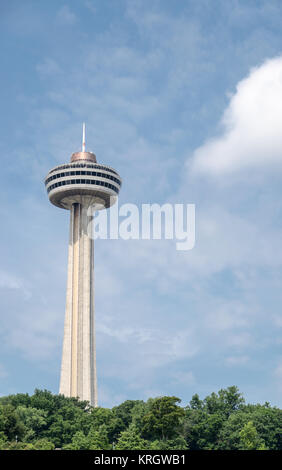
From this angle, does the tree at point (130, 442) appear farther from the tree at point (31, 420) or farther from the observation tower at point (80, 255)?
the observation tower at point (80, 255)

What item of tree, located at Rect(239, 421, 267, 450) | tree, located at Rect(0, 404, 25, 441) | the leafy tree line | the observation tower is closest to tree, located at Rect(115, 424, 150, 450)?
the leafy tree line

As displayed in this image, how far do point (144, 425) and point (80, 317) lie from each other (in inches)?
2353

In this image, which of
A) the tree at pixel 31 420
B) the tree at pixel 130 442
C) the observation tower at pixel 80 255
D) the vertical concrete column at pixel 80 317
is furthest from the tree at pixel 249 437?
the observation tower at pixel 80 255

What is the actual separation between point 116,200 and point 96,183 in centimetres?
979

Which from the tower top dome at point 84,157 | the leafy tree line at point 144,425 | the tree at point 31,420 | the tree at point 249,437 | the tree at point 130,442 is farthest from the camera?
the tower top dome at point 84,157

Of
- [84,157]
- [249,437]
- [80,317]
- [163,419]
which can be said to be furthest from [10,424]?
[84,157]

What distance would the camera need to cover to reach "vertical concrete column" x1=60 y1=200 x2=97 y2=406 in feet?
575

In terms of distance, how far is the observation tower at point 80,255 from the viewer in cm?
17612

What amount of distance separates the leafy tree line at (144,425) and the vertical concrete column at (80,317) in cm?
2301

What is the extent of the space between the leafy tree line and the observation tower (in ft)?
77.4

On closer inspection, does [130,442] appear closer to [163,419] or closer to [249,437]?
[163,419]

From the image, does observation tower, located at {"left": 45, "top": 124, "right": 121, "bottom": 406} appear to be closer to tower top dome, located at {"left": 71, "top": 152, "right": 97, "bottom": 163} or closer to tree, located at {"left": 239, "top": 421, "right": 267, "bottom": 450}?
tower top dome, located at {"left": 71, "top": 152, "right": 97, "bottom": 163}
